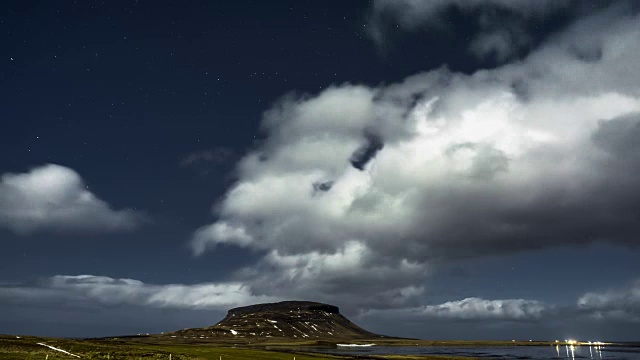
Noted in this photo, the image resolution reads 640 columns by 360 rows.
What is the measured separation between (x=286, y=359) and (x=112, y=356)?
47.5m

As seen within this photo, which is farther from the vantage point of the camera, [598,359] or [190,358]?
[598,359]

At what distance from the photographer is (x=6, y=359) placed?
85.5m

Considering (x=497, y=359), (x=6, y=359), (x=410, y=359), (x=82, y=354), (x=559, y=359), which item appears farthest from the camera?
(x=559, y=359)

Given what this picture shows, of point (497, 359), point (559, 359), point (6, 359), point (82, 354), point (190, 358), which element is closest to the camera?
point (6, 359)

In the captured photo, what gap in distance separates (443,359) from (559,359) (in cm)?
6194

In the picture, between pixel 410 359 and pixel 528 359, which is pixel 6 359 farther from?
pixel 528 359

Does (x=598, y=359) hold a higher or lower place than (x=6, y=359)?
lower

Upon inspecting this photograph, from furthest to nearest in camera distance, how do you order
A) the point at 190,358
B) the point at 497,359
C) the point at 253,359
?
the point at 497,359, the point at 253,359, the point at 190,358

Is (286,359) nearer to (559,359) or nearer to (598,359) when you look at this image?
(559,359)

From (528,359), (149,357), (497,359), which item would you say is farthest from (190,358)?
(528,359)

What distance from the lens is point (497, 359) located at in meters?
177

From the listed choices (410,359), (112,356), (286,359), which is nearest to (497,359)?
(410,359)

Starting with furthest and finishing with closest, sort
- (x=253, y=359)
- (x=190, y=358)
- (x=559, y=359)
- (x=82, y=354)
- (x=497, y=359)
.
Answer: (x=559, y=359)
(x=497, y=359)
(x=253, y=359)
(x=190, y=358)
(x=82, y=354)

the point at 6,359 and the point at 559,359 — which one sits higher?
the point at 6,359
